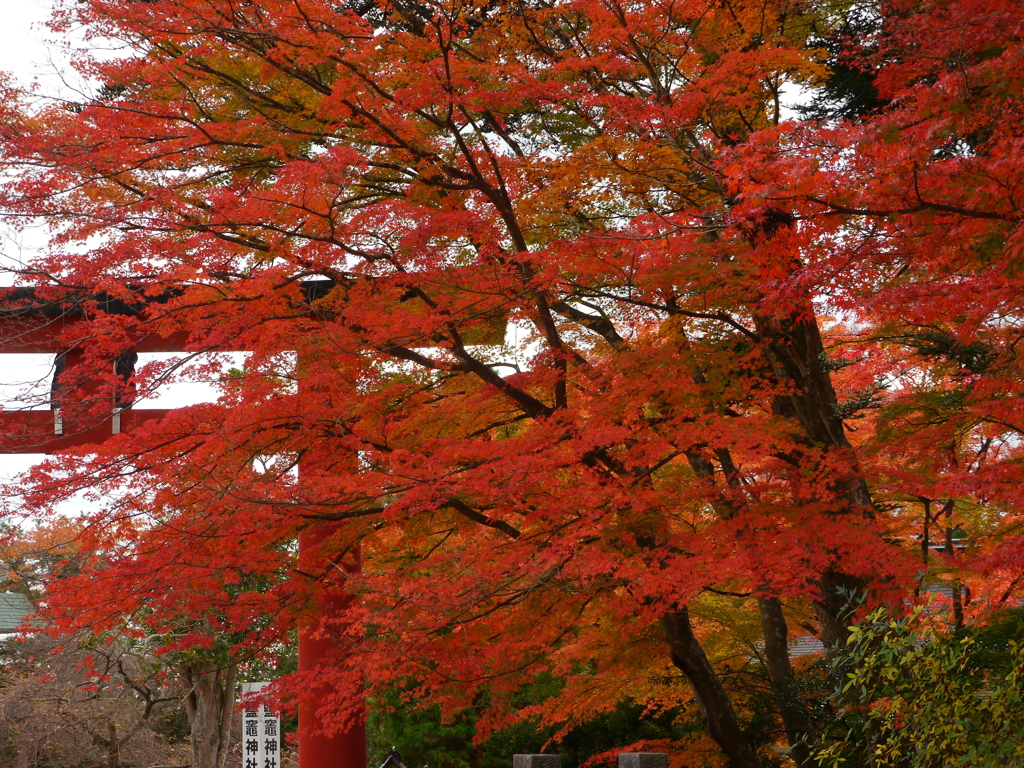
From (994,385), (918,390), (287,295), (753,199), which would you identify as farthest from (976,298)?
(287,295)

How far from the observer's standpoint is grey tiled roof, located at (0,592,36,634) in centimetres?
2091

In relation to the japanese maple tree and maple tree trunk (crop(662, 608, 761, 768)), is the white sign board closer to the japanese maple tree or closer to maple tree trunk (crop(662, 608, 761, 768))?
the japanese maple tree

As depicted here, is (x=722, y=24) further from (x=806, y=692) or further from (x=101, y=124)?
(x=806, y=692)

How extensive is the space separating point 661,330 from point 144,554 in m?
5.00

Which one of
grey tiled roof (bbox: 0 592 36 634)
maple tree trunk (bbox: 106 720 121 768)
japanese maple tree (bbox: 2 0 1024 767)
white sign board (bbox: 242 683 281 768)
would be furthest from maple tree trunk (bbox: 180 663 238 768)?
grey tiled roof (bbox: 0 592 36 634)

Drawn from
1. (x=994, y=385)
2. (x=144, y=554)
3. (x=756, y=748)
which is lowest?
(x=756, y=748)

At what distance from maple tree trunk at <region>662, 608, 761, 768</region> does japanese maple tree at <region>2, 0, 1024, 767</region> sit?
0.04 meters

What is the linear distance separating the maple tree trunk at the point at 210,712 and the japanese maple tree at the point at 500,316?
20.3 ft

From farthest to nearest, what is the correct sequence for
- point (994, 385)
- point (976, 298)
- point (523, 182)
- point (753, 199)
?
point (523, 182)
point (994, 385)
point (976, 298)
point (753, 199)

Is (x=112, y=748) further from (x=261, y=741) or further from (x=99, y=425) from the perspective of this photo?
(x=99, y=425)

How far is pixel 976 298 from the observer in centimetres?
579

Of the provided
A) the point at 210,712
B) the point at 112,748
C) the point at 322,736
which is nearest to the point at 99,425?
the point at 322,736

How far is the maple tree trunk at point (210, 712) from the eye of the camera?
13.8m

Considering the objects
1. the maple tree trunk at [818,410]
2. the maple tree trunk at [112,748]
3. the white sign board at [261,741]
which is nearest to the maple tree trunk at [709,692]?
the maple tree trunk at [818,410]
